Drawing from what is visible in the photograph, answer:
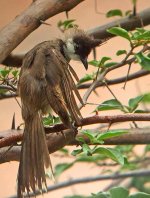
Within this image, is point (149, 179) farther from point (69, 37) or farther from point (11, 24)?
point (11, 24)

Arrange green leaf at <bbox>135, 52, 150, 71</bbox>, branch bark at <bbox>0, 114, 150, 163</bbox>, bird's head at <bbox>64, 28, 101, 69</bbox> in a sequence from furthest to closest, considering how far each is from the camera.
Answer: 1. bird's head at <bbox>64, 28, 101, 69</bbox>
2. green leaf at <bbox>135, 52, 150, 71</bbox>
3. branch bark at <bbox>0, 114, 150, 163</bbox>

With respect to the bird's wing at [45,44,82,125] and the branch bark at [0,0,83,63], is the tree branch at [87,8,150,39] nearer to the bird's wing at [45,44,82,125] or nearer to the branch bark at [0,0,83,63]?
the branch bark at [0,0,83,63]

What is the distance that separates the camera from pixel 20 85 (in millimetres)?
2105

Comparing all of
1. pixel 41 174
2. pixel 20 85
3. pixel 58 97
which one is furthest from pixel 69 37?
pixel 41 174

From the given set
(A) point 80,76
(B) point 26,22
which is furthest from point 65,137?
(A) point 80,76

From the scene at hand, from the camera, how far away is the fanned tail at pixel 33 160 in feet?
5.80

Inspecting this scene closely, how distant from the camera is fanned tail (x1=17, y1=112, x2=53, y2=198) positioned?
1.77 metres

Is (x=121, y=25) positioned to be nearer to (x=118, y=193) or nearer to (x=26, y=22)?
(x=26, y=22)

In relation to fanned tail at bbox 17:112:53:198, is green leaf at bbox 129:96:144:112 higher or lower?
higher

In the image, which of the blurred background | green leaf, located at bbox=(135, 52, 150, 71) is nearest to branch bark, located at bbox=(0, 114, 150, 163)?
green leaf, located at bbox=(135, 52, 150, 71)

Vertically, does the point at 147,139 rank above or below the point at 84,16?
below

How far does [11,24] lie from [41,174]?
64 centimetres

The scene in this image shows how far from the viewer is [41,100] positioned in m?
2.06

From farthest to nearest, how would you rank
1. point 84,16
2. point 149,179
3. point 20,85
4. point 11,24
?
1. point 84,16
2. point 149,179
3. point 11,24
4. point 20,85
